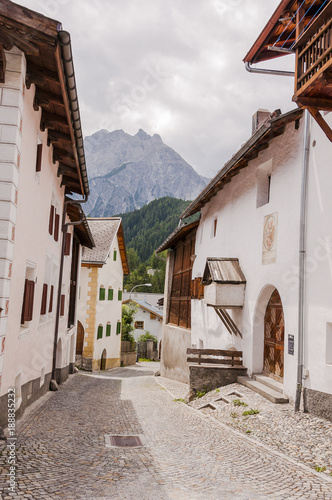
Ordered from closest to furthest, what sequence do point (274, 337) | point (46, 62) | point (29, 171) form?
point (46, 62) → point (29, 171) → point (274, 337)

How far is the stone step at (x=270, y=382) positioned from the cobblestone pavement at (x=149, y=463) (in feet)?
5.84

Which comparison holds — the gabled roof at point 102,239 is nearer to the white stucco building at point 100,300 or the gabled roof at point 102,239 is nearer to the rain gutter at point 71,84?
the white stucco building at point 100,300

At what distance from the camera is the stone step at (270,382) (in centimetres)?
1038

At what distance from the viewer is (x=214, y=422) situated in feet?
30.9

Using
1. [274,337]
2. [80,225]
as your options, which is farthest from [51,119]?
[80,225]

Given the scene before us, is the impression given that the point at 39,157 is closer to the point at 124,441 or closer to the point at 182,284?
the point at 124,441

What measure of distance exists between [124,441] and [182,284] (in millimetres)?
15163

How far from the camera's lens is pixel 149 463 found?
19.9 ft

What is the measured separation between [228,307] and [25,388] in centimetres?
591

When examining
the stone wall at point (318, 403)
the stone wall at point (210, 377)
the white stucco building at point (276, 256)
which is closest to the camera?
the stone wall at point (318, 403)

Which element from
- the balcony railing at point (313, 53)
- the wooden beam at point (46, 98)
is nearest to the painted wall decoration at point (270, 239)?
the balcony railing at point (313, 53)

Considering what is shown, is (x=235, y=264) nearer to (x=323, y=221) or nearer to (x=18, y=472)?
(x=323, y=221)

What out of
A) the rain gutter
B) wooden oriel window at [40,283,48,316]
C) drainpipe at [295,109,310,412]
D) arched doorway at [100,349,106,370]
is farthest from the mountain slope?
the rain gutter

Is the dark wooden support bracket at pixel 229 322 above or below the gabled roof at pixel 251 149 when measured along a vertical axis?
below
